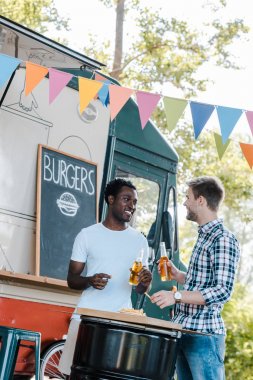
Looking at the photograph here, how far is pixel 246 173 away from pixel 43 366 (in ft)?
38.1

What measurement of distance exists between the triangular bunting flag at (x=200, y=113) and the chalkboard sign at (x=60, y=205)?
132 cm

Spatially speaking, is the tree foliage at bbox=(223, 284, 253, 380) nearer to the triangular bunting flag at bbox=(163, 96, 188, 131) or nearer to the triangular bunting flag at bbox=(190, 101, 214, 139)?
the triangular bunting flag at bbox=(190, 101, 214, 139)

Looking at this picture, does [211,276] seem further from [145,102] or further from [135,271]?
[145,102]

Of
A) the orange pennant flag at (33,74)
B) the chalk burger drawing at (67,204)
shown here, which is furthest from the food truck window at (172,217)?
the orange pennant flag at (33,74)

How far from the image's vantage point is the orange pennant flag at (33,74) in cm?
672

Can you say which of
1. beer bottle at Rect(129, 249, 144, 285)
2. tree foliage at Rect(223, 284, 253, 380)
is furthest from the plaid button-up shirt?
tree foliage at Rect(223, 284, 253, 380)

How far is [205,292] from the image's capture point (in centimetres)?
494

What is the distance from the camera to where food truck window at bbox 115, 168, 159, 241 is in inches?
334

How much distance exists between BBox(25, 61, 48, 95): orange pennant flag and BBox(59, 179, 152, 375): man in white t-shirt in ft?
5.10

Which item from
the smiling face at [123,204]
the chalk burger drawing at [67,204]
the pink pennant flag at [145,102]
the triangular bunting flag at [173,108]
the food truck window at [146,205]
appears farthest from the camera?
the food truck window at [146,205]

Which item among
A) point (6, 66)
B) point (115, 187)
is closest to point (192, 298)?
point (115, 187)

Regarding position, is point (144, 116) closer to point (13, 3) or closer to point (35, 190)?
point (35, 190)

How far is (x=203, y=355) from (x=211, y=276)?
0.44m

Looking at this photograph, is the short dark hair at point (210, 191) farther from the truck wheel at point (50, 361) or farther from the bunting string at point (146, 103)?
the truck wheel at point (50, 361)
